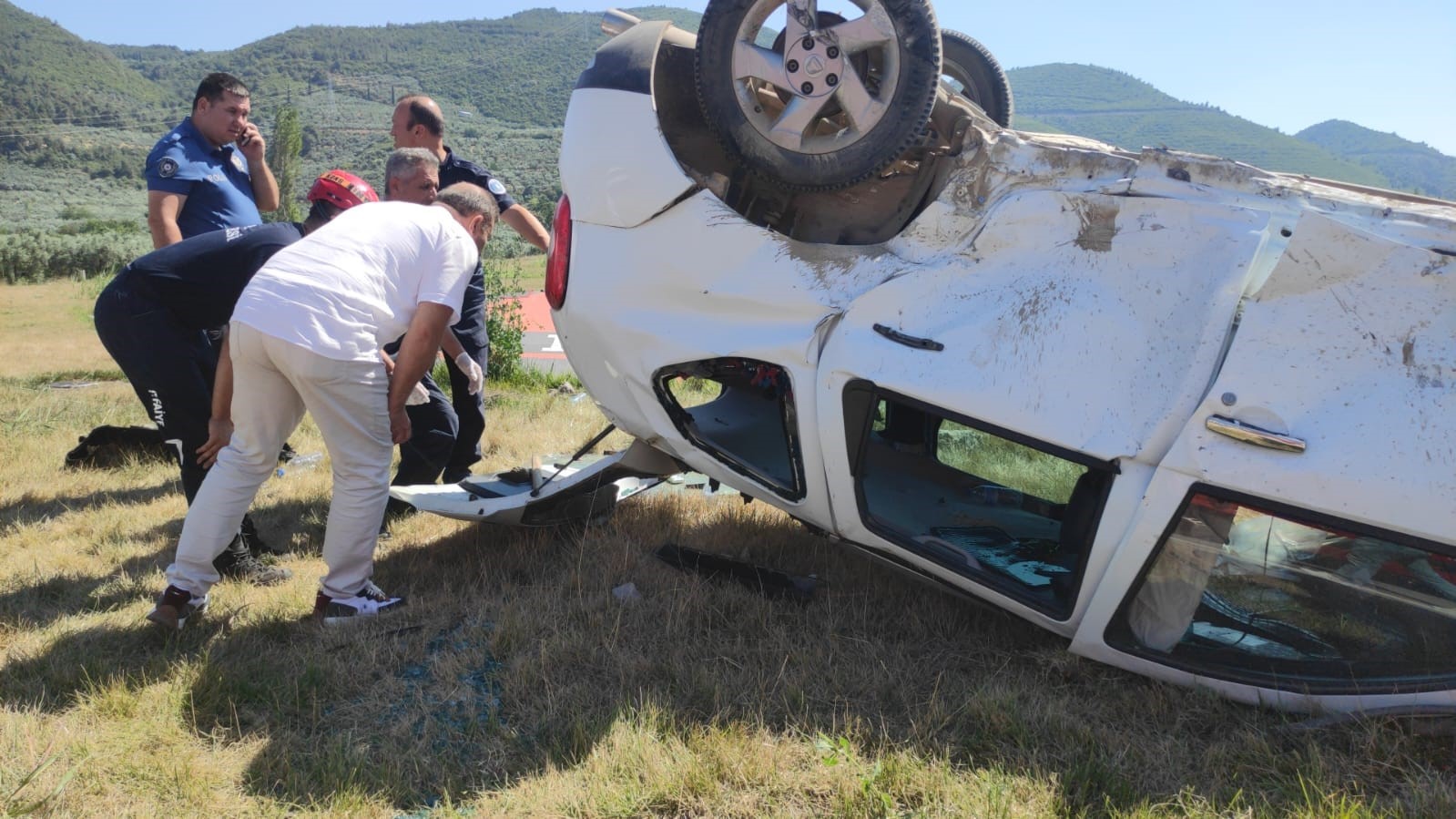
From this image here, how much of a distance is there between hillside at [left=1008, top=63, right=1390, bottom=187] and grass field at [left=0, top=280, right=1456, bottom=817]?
225 feet

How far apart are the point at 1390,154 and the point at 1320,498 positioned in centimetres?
12850

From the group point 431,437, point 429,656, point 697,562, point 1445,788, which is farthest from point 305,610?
point 1445,788

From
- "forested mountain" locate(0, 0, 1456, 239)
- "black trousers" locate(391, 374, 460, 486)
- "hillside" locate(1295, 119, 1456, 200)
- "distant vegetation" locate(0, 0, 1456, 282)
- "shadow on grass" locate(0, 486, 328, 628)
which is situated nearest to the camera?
"shadow on grass" locate(0, 486, 328, 628)

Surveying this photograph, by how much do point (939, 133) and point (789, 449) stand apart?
1175mm

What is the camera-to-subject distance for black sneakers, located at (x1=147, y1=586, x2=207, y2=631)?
10.4 ft

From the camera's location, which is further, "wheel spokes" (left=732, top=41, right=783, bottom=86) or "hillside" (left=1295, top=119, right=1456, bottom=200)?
"hillside" (left=1295, top=119, right=1456, bottom=200)

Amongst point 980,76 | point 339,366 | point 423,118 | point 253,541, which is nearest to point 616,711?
point 339,366

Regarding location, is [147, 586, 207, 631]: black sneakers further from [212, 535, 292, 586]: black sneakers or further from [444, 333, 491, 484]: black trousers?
[444, 333, 491, 484]: black trousers

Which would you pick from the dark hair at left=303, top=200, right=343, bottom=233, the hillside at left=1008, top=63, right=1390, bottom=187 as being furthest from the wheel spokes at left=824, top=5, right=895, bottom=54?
the hillside at left=1008, top=63, right=1390, bottom=187

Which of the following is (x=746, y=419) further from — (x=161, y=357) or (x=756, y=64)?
(x=161, y=357)

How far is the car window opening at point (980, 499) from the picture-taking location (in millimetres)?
2717


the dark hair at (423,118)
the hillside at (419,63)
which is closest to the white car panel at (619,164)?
the dark hair at (423,118)

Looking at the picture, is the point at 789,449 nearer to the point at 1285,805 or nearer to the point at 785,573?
the point at 785,573

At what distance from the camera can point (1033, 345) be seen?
8.49ft
